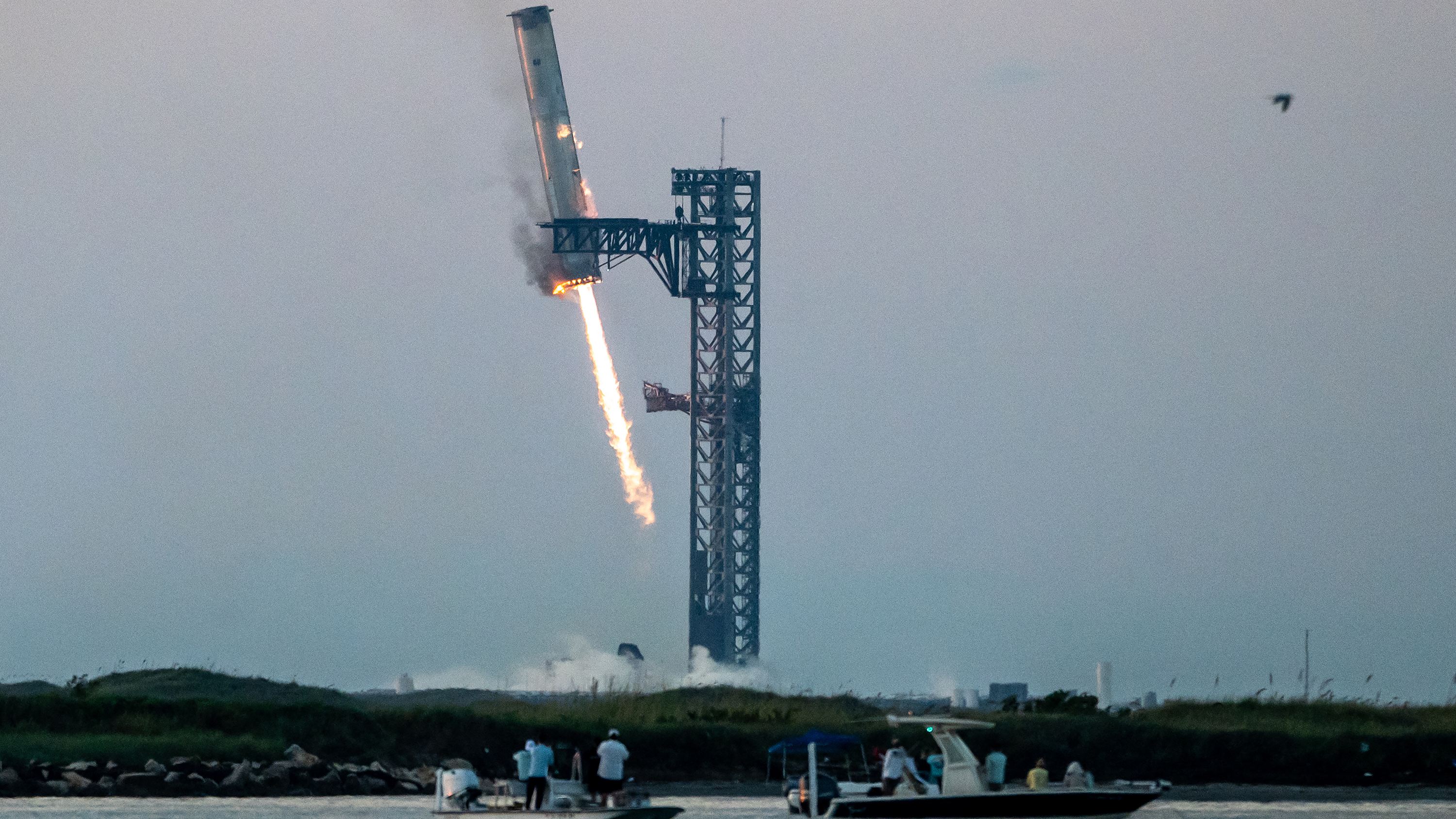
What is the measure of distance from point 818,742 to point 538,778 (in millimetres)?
7989

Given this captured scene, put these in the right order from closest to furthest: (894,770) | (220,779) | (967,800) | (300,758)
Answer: (967,800) < (894,770) < (220,779) < (300,758)

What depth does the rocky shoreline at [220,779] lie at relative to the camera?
6000 cm

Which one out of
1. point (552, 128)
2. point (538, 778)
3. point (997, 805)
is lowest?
point (997, 805)

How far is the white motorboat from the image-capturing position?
4906 cm

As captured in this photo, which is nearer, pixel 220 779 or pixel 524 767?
pixel 524 767

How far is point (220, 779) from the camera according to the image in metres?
61.7

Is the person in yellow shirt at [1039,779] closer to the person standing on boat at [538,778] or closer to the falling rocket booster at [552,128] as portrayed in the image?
the person standing on boat at [538,778]

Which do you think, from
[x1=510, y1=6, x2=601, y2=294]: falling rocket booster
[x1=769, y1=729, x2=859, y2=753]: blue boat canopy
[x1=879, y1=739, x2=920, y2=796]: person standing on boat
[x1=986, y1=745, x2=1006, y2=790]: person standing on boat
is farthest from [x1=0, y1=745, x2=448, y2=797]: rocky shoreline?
[x1=510, y1=6, x2=601, y2=294]: falling rocket booster

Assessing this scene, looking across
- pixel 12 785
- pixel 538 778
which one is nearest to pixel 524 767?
pixel 538 778

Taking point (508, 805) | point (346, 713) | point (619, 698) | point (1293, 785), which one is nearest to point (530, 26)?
point (619, 698)

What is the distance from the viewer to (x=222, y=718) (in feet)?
218

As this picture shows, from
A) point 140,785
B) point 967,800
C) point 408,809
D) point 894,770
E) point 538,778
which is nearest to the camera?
point 967,800

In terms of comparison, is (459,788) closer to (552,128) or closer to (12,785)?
(12,785)

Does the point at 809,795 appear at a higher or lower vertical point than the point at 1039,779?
lower
